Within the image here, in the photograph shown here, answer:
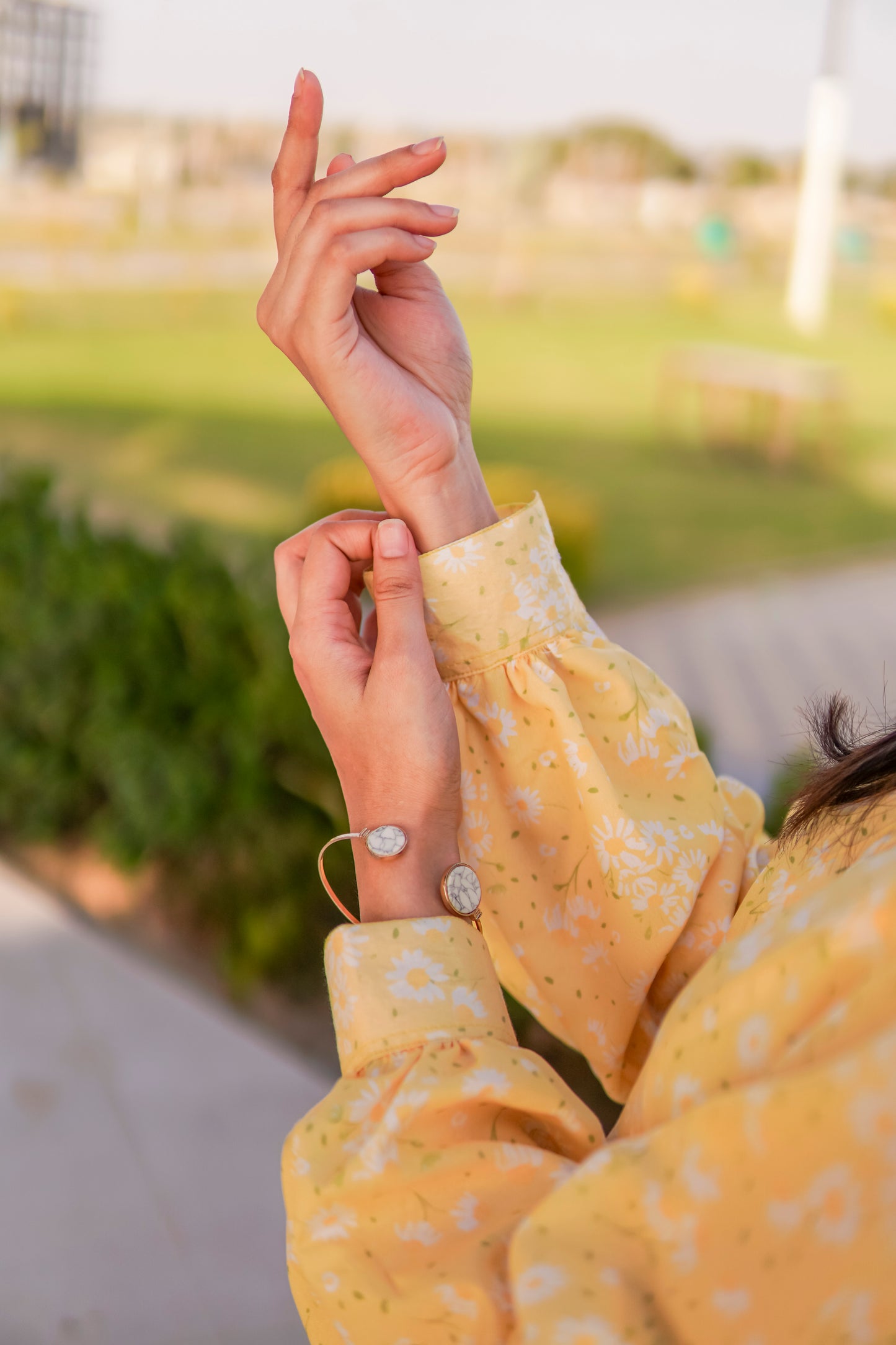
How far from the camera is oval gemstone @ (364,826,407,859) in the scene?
0.91 metres

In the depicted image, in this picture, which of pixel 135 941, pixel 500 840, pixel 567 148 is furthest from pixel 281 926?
pixel 567 148

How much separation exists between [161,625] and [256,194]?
2106 centimetres

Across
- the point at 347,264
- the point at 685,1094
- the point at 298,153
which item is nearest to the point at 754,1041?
the point at 685,1094

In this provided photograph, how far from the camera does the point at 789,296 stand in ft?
73.4

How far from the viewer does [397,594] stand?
992mm

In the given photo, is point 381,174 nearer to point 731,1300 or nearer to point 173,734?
point 731,1300

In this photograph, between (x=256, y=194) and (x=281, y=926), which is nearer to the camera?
(x=281, y=926)

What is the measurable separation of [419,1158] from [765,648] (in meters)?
5.93

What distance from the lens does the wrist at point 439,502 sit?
1041 mm

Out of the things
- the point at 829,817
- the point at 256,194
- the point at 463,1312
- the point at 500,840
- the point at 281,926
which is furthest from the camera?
the point at 256,194

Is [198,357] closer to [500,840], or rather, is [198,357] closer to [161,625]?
[161,625]

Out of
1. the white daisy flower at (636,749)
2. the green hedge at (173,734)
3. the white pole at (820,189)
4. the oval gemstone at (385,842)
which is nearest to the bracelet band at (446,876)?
the oval gemstone at (385,842)

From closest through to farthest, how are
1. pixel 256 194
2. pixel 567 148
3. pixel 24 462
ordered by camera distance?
pixel 24 462
pixel 256 194
pixel 567 148

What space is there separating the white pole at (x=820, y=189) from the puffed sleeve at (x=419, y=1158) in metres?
22.2
